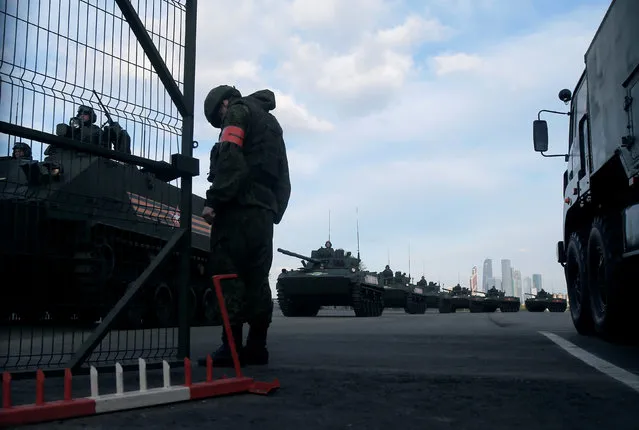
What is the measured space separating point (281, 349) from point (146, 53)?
9.04 feet

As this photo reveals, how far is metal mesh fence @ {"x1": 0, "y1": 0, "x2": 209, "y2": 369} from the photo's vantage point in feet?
13.1

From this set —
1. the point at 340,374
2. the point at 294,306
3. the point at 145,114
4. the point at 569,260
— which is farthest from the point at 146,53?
the point at 294,306

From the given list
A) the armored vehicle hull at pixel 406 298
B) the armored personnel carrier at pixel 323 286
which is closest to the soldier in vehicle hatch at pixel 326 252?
the armored personnel carrier at pixel 323 286

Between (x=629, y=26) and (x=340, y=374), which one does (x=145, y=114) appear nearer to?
(x=340, y=374)

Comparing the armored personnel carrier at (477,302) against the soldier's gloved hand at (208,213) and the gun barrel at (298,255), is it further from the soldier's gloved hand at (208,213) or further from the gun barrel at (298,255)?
the soldier's gloved hand at (208,213)

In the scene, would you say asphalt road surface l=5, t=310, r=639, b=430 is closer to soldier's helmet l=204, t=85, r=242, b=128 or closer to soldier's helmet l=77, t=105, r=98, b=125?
soldier's helmet l=77, t=105, r=98, b=125

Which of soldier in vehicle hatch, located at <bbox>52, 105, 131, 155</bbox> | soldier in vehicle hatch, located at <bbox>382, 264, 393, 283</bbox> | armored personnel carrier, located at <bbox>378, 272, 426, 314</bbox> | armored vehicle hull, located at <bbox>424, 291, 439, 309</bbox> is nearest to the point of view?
soldier in vehicle hatch, located at <bbox>52, 105, 131, 155</bbox>

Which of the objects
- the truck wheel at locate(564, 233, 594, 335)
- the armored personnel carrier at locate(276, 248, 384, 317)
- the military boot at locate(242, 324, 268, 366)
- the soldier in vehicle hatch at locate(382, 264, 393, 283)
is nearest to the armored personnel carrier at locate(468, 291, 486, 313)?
the soldier in vehicle hatch at locate(382, 264, 393, 283)

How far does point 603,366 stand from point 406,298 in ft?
87.2

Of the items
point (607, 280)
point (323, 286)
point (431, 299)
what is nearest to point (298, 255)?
point (323, 286)

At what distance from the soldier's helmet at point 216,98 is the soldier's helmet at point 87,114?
3.01 feet

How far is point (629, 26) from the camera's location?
17.4ft

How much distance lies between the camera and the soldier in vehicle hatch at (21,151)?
158 inches

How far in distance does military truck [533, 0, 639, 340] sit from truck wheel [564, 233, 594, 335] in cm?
1
